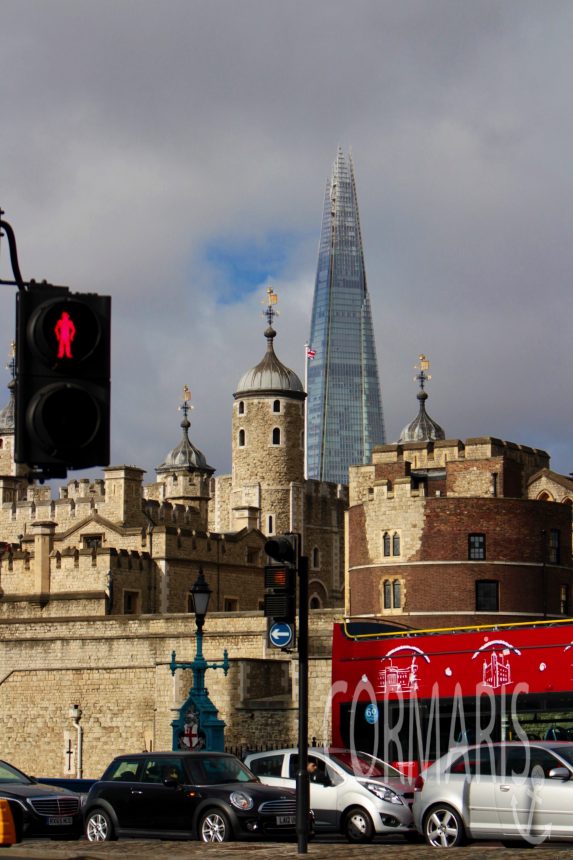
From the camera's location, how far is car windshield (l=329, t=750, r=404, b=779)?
83.0ft

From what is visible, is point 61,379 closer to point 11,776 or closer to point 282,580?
point 282,580

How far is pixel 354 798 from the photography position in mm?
24688

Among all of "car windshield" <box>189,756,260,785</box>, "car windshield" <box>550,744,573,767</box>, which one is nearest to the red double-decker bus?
"car windshield" <box>550,744,573,767</box>

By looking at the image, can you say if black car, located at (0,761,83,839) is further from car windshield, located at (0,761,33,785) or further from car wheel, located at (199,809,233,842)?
car wheel, located at (199,809,233,842)

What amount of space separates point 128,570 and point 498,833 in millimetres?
45232

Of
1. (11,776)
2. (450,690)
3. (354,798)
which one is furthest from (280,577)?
(450,690)

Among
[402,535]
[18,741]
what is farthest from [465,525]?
[18,741]

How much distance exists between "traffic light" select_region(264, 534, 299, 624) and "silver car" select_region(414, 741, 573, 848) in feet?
13.7

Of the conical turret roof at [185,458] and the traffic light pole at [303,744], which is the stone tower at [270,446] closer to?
the conical turret roof at [185,458]

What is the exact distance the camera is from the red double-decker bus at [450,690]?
31.8m

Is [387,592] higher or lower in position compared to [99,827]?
higher

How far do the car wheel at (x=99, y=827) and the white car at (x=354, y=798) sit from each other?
10.5 feet

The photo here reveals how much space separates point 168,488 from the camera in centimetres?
9106

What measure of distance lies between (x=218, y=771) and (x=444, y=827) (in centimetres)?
338
